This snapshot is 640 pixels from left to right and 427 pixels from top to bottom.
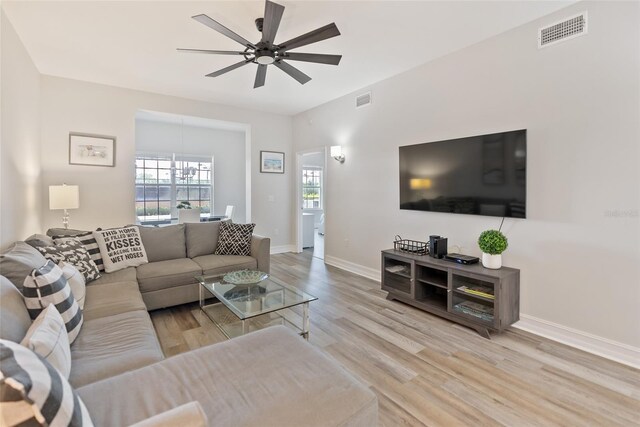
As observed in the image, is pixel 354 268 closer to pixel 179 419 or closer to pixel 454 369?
pixel 454 369

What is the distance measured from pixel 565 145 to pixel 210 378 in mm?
3141

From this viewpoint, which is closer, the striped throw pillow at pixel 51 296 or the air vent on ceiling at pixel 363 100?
the striped throw pillow at pixel 51 296

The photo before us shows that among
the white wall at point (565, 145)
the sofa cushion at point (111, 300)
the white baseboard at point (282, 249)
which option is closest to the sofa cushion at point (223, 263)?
the sofa cushion at point (111, 300)

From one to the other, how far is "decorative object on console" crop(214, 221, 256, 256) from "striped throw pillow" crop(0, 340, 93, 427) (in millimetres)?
2941

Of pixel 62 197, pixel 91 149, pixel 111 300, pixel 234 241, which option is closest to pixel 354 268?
pixel 234 241

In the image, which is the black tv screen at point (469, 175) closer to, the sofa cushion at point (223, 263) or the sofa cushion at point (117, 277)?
the sofa cushion at point (223, 263)

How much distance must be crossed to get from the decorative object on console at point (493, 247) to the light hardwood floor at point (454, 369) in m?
0.64

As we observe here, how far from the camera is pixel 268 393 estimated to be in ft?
4.05

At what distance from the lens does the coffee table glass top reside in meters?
2.33

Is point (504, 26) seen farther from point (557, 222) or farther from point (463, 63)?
point (557, 222)

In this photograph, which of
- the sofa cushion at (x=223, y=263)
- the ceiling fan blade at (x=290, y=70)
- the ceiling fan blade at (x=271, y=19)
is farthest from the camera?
the sofa cushion at (x=223, y=263)

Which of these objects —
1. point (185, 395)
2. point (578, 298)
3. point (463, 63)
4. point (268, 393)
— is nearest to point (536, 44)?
point (463, 63)

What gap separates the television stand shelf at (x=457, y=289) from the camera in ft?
8.76

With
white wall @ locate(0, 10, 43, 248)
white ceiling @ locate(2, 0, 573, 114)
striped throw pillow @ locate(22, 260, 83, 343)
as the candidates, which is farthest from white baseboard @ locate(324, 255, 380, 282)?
white wall @ locate(0, 10, 43, 248)
